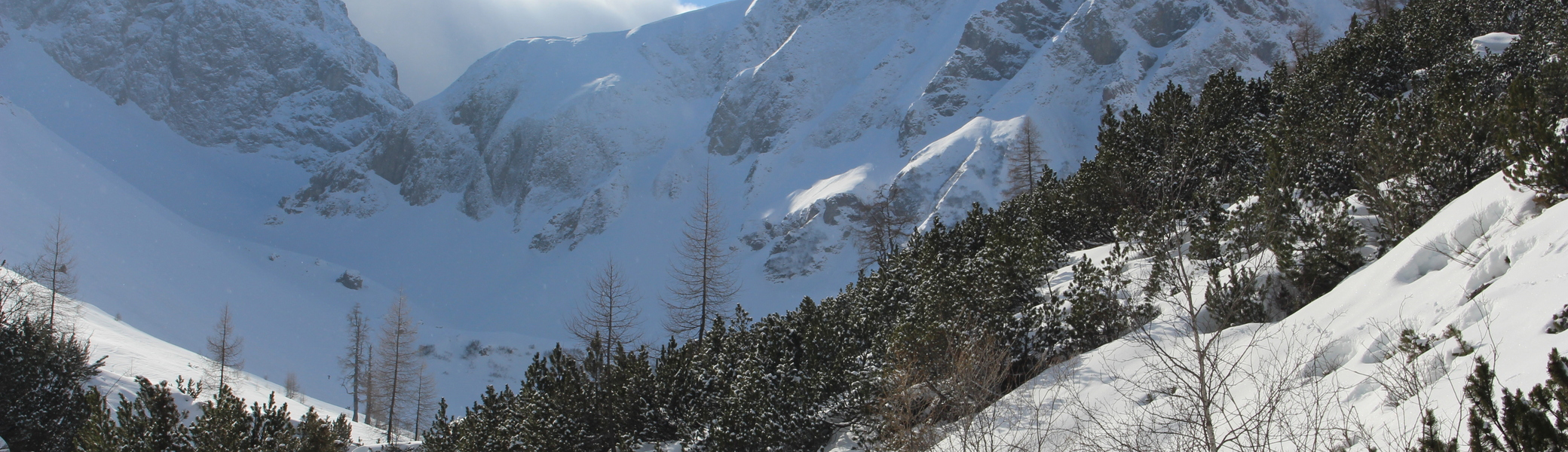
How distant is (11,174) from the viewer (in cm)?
6500

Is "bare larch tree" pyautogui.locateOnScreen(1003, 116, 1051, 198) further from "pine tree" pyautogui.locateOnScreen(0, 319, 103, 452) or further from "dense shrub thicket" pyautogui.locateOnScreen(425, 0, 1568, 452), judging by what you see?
"pine tree" pyautogui.locateOnScreen(0, 319, 103, 452)

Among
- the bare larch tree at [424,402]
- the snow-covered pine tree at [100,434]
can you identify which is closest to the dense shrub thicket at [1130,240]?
the snow-covered pine tree at [100,434]

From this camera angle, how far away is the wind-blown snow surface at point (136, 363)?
77.8 ft

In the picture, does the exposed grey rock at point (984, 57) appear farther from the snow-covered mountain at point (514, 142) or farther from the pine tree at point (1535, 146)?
the pine tree at point (1535, 146)

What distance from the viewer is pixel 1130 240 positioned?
41.4 feet

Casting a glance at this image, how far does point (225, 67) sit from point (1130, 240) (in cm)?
15645

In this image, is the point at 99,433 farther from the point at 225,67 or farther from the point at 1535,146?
the point at 225,67

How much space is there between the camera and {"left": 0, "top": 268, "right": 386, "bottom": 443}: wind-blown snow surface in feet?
77.8

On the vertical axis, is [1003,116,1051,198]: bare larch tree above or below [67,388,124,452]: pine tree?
above

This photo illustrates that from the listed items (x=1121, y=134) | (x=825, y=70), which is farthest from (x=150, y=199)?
(x=1121, y=134)

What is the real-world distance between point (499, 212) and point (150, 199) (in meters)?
36.1

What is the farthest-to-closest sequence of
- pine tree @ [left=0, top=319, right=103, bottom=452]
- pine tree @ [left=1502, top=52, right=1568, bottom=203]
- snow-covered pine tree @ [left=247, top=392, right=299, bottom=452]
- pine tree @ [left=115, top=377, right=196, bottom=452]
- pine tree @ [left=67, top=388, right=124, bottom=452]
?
pine tree @ [left=0, top=319, right=103, bottom=452] < snow-covered pine tree @ [left=247, top=392, right=299, bottom=452] < pine tree @ [left=115, top=377, right=196, bottom=452] < pine tree @ [left=67, top=388, right=124, bottom=452] < pine tree @ [left=1502, top=52, right=1568, bottom=203]

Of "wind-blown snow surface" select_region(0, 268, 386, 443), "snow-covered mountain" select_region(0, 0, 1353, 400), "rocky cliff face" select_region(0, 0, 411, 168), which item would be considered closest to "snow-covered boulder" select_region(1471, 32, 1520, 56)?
"wind-blown snow surface" select_region(0, 268, 386, 443)

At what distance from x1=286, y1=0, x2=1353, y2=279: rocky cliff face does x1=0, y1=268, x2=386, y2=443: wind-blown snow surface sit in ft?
132
